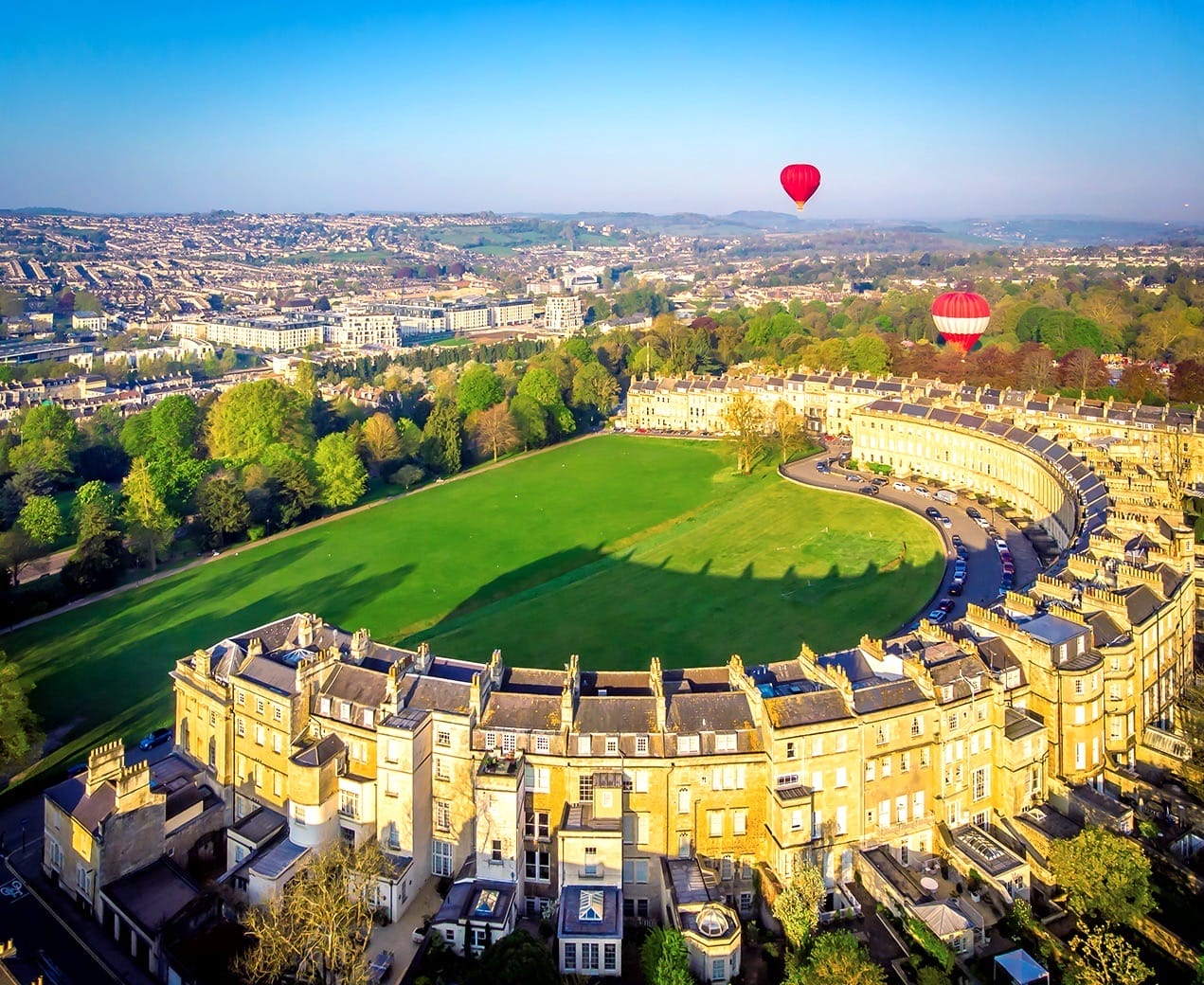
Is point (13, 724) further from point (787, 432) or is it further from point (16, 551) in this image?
point (787, 432)

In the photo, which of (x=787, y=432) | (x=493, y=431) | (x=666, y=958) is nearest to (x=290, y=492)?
(x=493, y=431)

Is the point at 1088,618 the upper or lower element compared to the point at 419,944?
upper

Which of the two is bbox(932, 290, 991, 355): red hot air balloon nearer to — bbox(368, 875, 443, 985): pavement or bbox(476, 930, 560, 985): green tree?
bbox(368, 875, 443, 985): pavement

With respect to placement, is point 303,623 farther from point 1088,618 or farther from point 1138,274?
point 1138,274

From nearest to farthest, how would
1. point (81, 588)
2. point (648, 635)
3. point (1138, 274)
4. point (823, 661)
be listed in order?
point (823, 661)
point (648, 635)
point (81, 588)
point (1138, 274)

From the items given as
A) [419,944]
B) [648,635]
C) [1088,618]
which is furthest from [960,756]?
[648,635]
